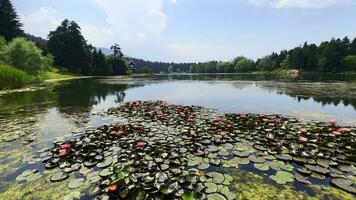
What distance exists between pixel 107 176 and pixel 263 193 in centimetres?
397

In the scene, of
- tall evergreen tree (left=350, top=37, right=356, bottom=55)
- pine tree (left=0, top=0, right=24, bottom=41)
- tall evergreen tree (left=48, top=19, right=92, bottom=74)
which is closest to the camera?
pine tree (left=0, top=0, right=24, bottom=41)

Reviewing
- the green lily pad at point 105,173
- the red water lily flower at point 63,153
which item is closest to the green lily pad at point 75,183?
the green lily pad at point 105,173

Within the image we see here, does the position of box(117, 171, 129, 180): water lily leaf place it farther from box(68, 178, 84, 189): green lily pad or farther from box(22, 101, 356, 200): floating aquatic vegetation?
box(68, 178, 84, 189): green lily pad

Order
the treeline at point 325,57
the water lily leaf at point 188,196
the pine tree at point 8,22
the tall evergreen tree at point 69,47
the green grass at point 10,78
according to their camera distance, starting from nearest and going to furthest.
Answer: the water lily leaf at point 188,196 < the green grass at point 10,78 < the pine tree at point 8,22 < the tall evergreen tree at point 69,47 < the treeline at point 325,57

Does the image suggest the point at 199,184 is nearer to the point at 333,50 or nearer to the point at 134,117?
the point at 134,117

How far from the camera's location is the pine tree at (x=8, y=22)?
67.5 metres

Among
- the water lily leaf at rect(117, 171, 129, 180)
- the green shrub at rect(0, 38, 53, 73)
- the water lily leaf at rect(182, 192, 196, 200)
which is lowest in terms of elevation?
the water lily leaf at rect(182, 192, 196, 200)

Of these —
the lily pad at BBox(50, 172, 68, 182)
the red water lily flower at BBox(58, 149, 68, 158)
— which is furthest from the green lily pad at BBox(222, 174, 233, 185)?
the red water lily flower at BBox(58, 149, 68, 158)

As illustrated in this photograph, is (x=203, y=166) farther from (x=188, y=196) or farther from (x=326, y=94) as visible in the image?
(x=326, y=94)

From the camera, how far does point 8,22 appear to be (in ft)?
227

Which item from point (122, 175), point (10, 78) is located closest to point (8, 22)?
point (10, 78)

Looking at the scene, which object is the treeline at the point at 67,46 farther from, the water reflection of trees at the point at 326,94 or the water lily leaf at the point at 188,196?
the water lily leaf at the point at 188,196

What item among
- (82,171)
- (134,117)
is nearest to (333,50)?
(134,117)

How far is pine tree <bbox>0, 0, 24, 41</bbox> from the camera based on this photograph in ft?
221
